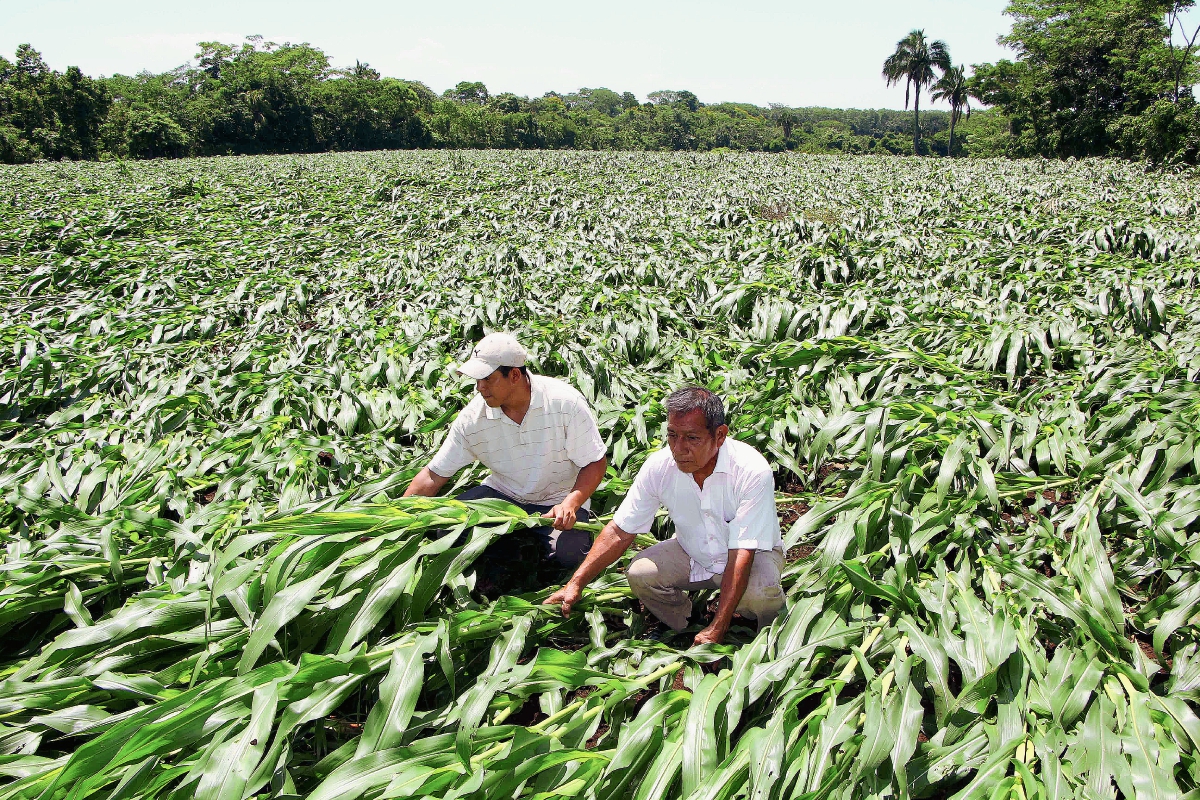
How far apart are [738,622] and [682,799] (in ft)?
3.70

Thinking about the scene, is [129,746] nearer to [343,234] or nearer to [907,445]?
[907,445]

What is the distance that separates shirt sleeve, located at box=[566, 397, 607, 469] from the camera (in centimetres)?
318

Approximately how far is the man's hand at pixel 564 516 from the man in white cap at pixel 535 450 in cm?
9

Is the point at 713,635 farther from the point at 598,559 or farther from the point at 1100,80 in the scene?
the point at 1100,80

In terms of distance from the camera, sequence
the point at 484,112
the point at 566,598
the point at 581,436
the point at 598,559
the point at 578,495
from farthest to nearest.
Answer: the point at 484,112
the point at 581,436
the point at 578,495
the point at 598,559
the point at 566,598

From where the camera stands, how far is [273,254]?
932cm

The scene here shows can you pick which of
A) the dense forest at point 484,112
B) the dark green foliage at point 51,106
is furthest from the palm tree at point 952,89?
Answer: the dark green foliage at point 51,106

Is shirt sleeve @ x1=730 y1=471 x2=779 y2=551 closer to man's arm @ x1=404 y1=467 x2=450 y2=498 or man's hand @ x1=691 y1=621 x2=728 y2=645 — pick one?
man's hand @ x1=691 y1=621 x2=728 y2=645

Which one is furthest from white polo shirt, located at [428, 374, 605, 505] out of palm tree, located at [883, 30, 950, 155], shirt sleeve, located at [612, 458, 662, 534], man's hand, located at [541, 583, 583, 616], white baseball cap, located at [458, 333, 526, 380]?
palm tree, located at [883, 30, 950, 155]

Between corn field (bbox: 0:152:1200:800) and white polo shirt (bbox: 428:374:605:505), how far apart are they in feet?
1.16

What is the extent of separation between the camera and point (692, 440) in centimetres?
243

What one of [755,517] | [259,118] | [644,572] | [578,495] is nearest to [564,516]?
[578,495]

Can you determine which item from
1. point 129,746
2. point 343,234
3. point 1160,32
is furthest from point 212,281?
point 1160,32

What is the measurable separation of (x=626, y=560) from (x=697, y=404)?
972 millimetres
